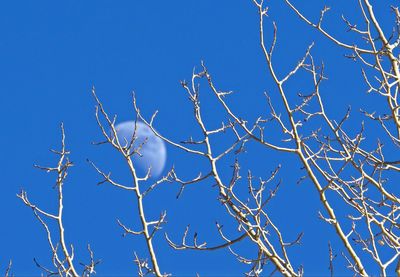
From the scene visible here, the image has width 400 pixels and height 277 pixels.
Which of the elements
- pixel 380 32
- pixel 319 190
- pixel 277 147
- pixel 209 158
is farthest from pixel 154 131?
pixel 380 32

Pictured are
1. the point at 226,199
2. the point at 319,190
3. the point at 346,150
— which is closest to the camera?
the point at 319,190

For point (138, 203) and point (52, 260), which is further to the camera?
point (52, 260)

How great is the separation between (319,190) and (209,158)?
948 millimetres

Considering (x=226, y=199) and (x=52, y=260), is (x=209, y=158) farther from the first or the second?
(x=52, y=260)

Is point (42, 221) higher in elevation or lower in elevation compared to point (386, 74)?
lower

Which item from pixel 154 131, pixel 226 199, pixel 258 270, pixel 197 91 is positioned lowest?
pixel 258 270

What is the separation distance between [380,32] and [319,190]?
1.49 m

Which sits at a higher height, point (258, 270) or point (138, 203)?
point (138, 203)

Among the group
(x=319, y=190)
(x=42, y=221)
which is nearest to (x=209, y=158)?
(x=319, y=190)

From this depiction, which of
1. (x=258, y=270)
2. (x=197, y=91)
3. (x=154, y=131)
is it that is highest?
(x=197, y=91)

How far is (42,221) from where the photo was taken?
5840 millimetres

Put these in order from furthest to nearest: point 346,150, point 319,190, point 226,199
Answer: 1. point 346,150
2. point 226,199
3. point 319,190

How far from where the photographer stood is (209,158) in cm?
598

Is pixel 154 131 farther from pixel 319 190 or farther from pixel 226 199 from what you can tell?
pixel 319 190
